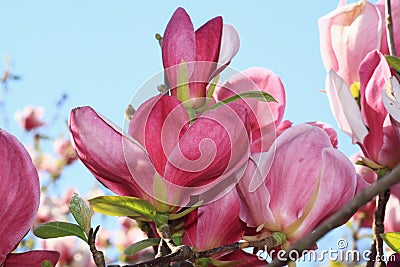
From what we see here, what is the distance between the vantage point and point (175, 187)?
1.60ft

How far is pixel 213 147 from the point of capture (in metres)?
0.45

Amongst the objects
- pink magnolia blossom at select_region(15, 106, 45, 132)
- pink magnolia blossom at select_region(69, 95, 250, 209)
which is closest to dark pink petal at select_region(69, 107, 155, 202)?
pink magnolia blossom at select_region(69, 95, 250, 209)

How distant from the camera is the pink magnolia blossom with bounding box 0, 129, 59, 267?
1.44ft

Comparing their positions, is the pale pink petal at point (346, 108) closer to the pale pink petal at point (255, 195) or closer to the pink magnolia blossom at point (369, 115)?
the pink magnolia blossom at point (369, 115)

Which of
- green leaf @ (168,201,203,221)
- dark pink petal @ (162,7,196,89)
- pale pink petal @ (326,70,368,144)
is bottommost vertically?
green leaf @ (168,201,203,221)

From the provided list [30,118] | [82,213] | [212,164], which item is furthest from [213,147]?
[30,118]

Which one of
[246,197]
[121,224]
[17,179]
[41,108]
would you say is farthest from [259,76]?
[41,108]

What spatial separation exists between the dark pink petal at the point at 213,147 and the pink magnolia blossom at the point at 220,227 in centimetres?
5

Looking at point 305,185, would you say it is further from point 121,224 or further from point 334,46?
point 121,224

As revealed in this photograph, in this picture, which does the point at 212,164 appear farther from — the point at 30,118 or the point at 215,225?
the point at 30,118

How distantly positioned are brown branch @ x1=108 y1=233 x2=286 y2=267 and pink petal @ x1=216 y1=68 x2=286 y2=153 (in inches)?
3.3

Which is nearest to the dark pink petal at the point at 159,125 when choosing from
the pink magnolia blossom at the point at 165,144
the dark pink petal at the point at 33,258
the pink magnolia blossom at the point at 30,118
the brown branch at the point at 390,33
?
the pink magnolia blossom at the point at 165,144

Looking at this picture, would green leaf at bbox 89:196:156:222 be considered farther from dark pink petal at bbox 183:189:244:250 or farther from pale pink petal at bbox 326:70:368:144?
pale pink petal at bbox 326:70:368:144

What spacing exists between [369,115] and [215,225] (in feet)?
0.57
